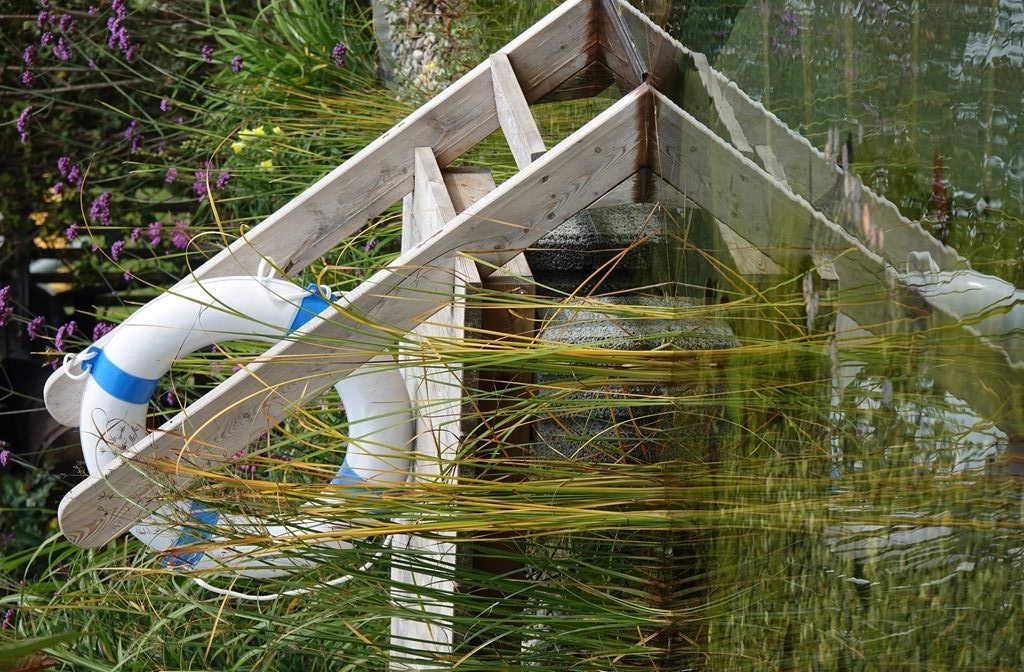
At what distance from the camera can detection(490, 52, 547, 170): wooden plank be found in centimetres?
172

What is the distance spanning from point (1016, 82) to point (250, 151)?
3205mm

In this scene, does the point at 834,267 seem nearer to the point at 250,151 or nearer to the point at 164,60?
the point at 250,151

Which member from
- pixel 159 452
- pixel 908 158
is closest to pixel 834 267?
pixel 908 158

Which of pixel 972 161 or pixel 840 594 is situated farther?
pixel 840 594

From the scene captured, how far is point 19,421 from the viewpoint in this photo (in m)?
4.67

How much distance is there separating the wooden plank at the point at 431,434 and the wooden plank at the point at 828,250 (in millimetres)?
359

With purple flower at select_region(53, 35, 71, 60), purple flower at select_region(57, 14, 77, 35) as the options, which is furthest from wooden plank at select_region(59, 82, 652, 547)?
purple flower at select_region(57, 14, 77, 35)

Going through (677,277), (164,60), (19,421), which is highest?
(164,60)

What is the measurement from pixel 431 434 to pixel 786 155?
2.79 feet

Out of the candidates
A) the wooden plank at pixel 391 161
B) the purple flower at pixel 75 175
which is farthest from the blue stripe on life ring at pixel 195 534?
the purple flower at pixel 75 175

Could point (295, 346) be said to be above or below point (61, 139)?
below

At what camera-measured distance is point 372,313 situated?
57.5 inches

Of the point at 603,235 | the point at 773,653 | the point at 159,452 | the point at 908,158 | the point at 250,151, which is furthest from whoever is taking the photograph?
the point at 250,151

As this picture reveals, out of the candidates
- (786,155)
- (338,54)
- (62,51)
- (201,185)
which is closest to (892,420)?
(786,155)
